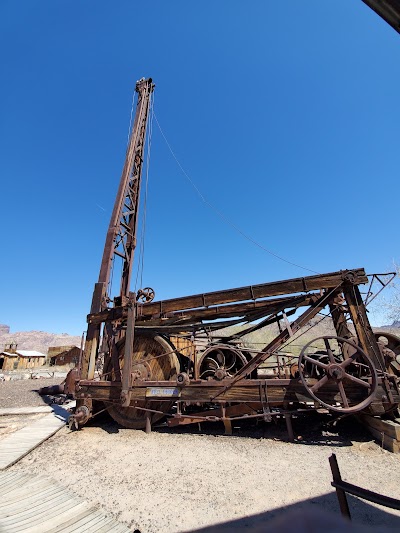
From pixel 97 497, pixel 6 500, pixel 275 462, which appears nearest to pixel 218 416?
pixel 275 462

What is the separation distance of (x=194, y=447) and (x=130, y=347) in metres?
2.90

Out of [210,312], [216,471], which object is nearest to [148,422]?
[216,471]

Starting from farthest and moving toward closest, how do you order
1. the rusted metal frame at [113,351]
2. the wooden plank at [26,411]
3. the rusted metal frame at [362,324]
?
the wooden plank at [26,411], the rusted metal frame at [113,351], the rusted metal frame at [362,324]

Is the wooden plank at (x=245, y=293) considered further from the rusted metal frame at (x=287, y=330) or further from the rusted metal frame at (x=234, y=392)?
the rusted metal frame at (x=234, y=392)

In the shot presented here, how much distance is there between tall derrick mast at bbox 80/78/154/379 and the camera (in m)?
8.85

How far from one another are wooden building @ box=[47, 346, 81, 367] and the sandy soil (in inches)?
1605

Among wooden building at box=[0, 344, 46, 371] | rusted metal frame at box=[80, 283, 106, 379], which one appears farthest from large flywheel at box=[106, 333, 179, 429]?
wooden building at box=[0, 344, 46, 371]

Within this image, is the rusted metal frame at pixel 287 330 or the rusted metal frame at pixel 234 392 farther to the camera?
the rusted metal frame at pixel 287 330

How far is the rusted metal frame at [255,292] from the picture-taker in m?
6.57

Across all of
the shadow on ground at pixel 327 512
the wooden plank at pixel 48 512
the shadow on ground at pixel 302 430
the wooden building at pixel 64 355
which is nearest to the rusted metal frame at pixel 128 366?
→ the shadow on ground at pixel 302 430

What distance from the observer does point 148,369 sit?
7.96 metres

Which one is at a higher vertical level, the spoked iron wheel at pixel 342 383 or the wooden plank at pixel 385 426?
the spoked iron wheel at pixel 342 383

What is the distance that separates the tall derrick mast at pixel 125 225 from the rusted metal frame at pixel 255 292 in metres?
1.91

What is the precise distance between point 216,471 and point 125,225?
9.84 m
